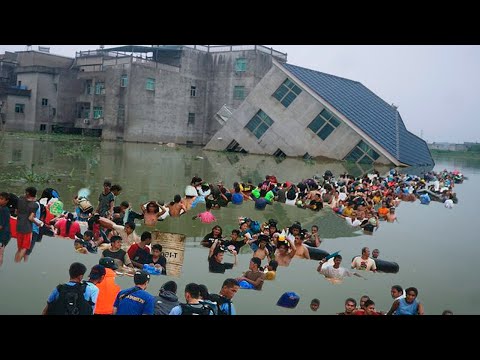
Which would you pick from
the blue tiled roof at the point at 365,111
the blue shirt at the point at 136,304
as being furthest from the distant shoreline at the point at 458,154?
the blue shirt at the point at 136,304

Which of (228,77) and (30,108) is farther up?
(228,77)

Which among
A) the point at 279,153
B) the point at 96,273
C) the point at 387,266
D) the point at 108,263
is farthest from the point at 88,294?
the point at 279,153

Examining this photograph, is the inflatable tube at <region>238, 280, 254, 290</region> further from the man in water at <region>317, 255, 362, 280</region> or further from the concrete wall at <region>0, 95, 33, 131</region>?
the concrete wall at <region>0, 95, 33, 131</region>

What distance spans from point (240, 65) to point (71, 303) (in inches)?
1156

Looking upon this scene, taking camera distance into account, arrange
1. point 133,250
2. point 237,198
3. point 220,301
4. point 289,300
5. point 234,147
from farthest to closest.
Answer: point 234,147, point 237,198, point 133,250, point 289,300, point 220,301

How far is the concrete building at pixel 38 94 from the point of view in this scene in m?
31.3

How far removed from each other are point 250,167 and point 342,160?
25.9 ft

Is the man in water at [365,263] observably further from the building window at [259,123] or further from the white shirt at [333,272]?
the building window at [259,123]

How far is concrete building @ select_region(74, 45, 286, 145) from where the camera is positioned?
1248 inches

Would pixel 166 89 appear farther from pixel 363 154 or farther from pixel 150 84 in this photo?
pixel 363 154

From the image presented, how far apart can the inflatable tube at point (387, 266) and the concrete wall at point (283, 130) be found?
19598 millimetres

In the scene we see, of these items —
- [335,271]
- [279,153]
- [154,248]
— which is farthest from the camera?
[279,153]

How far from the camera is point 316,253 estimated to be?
7.29 meters
